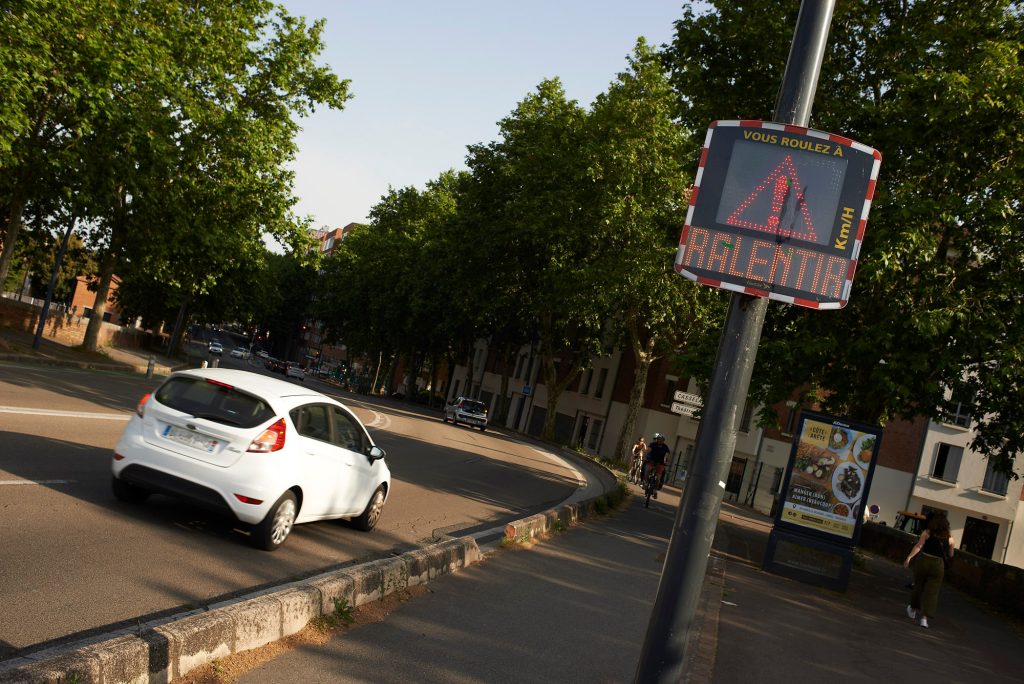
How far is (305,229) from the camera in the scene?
37.8 metres

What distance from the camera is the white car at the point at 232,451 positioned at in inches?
344

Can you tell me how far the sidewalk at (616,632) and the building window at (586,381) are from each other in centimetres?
4932

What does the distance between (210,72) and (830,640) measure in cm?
3091

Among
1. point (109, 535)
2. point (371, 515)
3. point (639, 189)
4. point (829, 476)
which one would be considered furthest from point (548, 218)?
point (109, 535)

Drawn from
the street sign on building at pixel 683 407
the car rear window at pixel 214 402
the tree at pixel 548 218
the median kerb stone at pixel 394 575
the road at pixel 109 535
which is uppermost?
the tree at pixel 548 218

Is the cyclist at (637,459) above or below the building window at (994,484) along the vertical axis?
below

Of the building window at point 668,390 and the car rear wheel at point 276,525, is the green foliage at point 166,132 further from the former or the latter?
the building window at point 668,390

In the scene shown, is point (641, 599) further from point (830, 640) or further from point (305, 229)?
point (305, 229)

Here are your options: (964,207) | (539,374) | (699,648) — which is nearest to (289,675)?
(699,648)

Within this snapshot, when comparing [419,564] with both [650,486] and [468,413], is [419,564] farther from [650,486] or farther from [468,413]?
[468,413]

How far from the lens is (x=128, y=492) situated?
9570 mm

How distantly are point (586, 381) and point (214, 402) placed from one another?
57931 mm

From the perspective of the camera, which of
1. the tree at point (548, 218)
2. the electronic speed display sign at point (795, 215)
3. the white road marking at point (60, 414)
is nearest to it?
the electronic speed display sign at point (795, 215)

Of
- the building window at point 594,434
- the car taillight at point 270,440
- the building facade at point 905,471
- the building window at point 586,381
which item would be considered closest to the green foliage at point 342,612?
the car taillight at point 270,440
